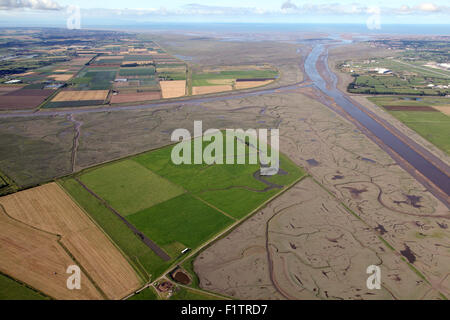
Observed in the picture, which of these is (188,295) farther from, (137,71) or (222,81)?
(137,71)

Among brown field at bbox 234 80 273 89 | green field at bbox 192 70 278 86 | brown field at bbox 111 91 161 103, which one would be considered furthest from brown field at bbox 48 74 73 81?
brown field at bbox 234 80 273 89

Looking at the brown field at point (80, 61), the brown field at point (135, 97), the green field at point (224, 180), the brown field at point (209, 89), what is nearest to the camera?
the green field at point (224, 180)

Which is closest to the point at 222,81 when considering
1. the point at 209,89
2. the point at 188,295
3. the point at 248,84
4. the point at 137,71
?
the point at 248,84

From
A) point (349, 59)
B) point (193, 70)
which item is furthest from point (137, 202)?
point (349, 59)

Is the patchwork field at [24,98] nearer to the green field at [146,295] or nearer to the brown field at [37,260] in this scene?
the brown field at [37,260]

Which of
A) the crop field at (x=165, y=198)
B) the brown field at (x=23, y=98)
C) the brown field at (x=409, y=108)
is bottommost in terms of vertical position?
the crop field at (x=165, y=198)

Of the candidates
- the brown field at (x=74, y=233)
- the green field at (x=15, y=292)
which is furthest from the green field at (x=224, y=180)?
the green field at (x=15, y=292)
